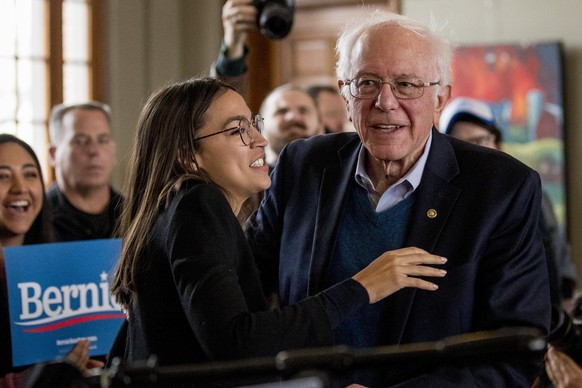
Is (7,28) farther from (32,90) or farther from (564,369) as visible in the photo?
(564,369)

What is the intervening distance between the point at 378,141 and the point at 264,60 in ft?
20.5

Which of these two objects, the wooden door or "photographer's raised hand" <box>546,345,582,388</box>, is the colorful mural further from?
"photographer's raised hand" <box>546,345,582,388</box>

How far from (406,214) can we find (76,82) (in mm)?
5411

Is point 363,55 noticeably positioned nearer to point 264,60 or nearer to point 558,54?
point 558,54

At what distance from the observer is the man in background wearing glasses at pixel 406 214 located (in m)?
1.85

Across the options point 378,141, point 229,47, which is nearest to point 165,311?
point 378,141

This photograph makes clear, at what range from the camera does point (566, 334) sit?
9.30 ft

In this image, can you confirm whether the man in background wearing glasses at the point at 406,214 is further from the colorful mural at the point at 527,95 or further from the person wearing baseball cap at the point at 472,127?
the colorful mural at the point at 527,95

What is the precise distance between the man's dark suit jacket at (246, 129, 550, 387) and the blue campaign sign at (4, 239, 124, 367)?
0.90m

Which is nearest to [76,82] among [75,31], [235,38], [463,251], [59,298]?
[75,31]

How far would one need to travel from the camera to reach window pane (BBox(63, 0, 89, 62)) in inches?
271

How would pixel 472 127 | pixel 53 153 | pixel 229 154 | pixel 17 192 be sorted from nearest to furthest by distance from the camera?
pixel 229 154
pixel 17 192
pixel 472 127
pixel 53 153

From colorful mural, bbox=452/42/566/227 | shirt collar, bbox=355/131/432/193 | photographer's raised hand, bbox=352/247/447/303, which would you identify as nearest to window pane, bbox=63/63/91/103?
colorful mural, bbox=452/42/566/227

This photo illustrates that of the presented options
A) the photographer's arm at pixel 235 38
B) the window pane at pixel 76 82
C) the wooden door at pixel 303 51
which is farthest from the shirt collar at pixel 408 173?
the wooden door at pixel 303 51
